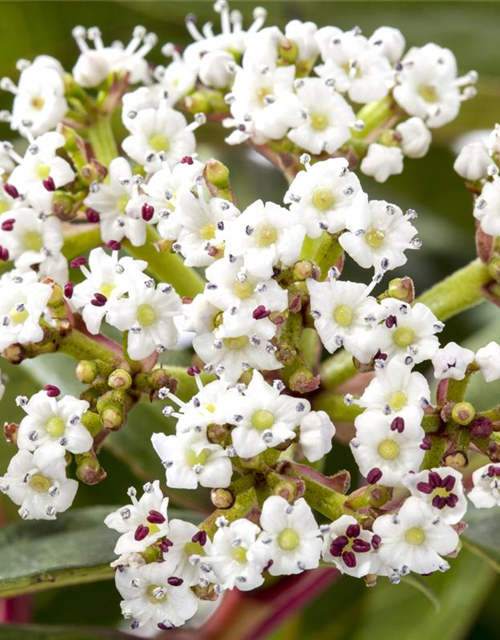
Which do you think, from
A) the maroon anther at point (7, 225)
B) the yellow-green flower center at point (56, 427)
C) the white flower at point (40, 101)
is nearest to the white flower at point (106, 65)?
the white flower at point (40, 101)

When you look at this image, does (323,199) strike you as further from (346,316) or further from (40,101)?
(40,101)

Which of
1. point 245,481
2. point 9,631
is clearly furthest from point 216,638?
point 245,481

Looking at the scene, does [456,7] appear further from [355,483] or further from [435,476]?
[435,476]

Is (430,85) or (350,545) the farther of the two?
(430,85)

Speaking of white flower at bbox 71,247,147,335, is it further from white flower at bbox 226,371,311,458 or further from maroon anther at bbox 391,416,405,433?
maroon anther at bbox 391,416,405,433

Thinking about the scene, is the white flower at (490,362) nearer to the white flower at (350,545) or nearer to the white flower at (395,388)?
the white flower at (395,388)

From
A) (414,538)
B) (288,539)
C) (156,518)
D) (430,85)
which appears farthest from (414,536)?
(430,85)

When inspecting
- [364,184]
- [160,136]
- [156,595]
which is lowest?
[364,184]
